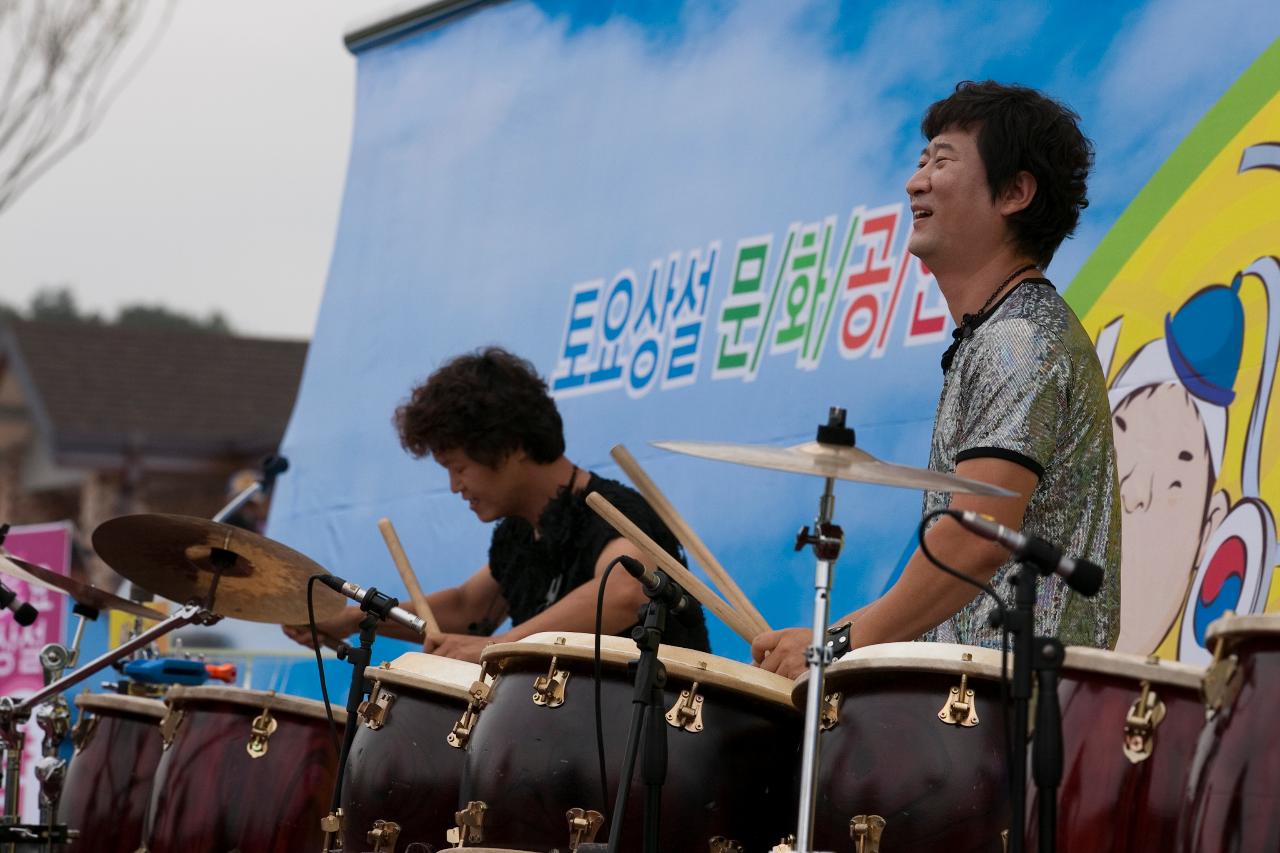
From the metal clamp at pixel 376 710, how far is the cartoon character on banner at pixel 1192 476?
1506mm

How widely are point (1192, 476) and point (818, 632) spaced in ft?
5.16

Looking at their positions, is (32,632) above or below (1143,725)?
above

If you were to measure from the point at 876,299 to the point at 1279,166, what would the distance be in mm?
1163

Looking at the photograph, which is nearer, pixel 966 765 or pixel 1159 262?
pixel 966 765

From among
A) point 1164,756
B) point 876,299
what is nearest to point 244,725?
point 876,299

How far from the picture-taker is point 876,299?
176 inches

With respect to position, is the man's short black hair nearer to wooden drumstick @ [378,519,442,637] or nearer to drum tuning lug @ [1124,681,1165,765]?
drum tuning lug @ [1124,681,1165,765]

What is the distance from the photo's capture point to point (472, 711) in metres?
3.34

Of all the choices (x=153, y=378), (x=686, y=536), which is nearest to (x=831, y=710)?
(x=686, y=536)

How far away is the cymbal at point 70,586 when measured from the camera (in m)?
4.28

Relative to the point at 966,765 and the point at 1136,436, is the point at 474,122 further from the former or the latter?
the point at 966,765

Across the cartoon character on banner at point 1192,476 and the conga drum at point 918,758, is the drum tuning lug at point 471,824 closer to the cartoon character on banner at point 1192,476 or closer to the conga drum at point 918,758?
the conga drum at point 918,758

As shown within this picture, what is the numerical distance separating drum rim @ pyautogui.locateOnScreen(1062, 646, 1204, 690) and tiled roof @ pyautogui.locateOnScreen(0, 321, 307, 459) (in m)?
21.5

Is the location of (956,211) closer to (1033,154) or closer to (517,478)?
(1033,154)
